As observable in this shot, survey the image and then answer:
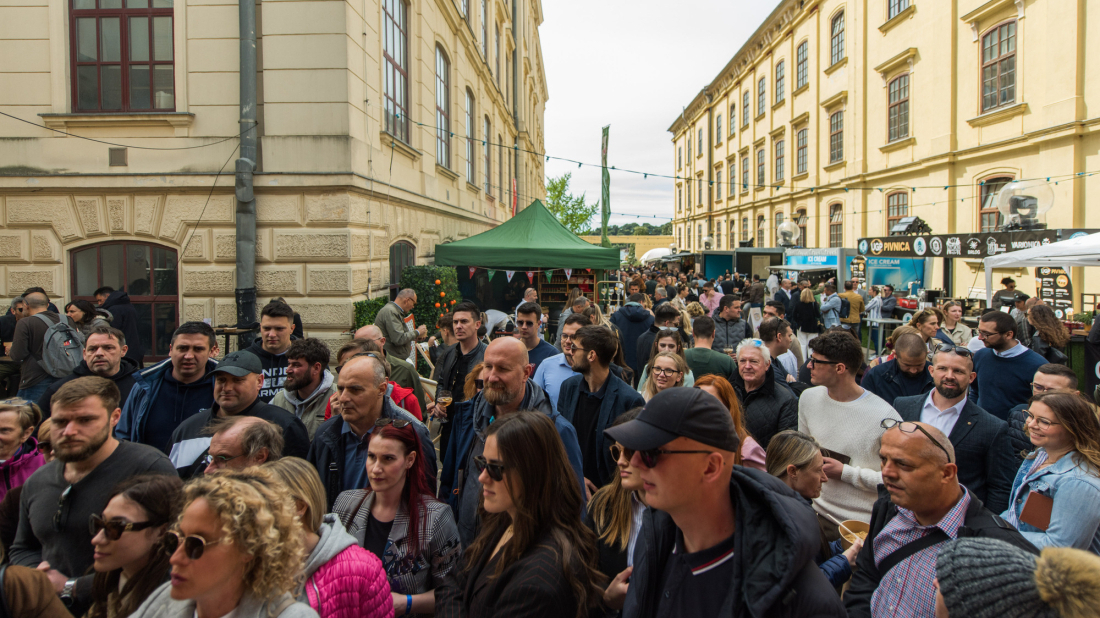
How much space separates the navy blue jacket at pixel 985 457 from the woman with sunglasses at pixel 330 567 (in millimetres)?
3185

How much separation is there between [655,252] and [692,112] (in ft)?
59.2

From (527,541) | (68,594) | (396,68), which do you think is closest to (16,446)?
(68,594)

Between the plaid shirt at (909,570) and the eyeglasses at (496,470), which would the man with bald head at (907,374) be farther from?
the eyeglasses at (496,470)

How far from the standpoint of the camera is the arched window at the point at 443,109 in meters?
14.2

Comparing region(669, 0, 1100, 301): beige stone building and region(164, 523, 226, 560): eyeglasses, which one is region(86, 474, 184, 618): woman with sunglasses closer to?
region(164, 523, 226, 560): eyeglasses

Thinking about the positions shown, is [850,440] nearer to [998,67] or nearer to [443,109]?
[443,109]

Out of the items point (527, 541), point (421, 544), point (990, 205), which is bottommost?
point (421, 544)

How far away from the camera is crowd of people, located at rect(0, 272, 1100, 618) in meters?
1.71

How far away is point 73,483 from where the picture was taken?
9.08 ft

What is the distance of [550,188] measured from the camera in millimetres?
52625

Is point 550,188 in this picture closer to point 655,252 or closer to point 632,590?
point 655,252

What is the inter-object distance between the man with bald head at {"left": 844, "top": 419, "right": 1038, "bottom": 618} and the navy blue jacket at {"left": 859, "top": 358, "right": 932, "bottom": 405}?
8.98ft

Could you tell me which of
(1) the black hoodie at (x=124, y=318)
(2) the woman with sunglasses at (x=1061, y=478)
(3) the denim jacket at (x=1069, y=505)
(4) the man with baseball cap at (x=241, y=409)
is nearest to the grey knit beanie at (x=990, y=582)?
(3) the denim jacket at (x=1069, y=505)

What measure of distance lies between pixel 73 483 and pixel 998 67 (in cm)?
2301
